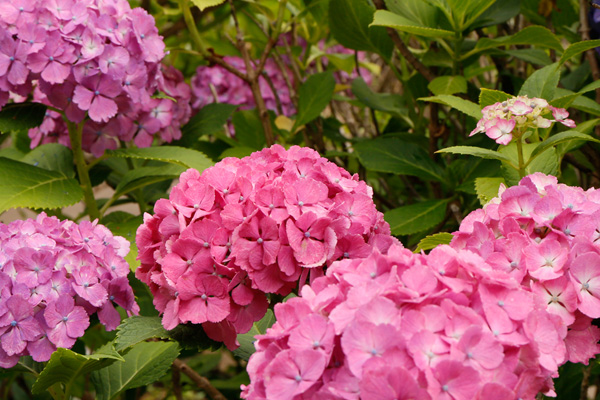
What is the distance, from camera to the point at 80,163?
1676 millimetres

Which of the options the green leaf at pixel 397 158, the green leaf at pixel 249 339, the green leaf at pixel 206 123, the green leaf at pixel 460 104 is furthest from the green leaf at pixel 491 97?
the green leaf at pixel 206 123

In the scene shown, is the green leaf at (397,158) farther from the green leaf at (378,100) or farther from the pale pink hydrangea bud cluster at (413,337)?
the pale pink hydrangea bud cluster at (413,337)

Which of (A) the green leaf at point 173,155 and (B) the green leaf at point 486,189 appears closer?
(B) the green leaf at point 486,189

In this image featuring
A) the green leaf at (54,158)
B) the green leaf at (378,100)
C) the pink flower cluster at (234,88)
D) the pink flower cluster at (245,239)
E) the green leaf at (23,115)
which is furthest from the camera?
the pink flower cluster at (234,88)

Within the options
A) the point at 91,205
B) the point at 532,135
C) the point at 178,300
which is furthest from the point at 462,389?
the point at 91,205

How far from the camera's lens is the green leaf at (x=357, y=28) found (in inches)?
67.4

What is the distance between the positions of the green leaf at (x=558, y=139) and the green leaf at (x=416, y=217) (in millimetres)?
376

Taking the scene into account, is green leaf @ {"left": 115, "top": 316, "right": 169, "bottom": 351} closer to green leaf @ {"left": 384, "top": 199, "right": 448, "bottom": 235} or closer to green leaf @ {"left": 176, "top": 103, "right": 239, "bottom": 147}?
green leaf @ {"left": 384, "top": 199, "right": 448, "bottom": 235}

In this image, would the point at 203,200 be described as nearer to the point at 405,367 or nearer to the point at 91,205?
the point at 405,367

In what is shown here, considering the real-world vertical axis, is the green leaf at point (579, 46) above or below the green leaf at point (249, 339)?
above

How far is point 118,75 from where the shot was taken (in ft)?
4.81

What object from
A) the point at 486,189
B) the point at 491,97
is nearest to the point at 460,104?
the point at 491,97

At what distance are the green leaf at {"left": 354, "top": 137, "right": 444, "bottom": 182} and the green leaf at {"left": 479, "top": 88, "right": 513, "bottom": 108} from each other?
39 centimetres

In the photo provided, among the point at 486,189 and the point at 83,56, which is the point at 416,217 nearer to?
the point at 486,189
